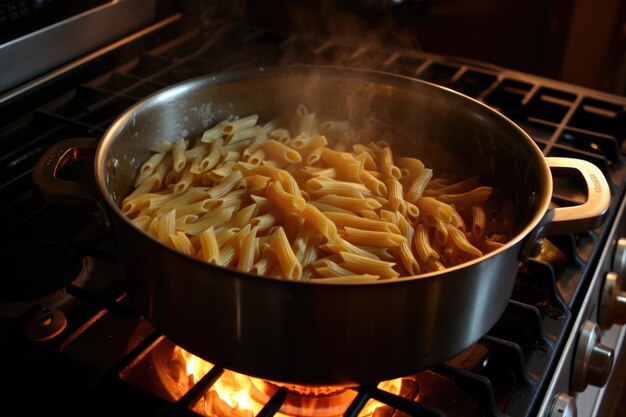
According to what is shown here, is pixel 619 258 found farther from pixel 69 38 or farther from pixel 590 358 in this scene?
pixel 69 38

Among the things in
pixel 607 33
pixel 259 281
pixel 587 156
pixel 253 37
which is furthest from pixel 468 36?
pixel 259 281

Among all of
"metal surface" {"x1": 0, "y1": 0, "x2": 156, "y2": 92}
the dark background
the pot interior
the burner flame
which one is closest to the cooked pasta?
the pot interior

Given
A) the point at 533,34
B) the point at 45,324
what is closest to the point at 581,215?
the point at 45,324

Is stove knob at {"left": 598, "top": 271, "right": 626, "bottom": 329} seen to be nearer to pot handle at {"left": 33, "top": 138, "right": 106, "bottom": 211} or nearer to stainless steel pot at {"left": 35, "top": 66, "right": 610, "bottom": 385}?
stainless steel pot at {"left": 35, "top": 66, "right": 610, "bottom": 385}

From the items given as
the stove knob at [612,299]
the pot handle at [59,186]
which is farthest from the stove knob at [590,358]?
the pot handle at [59,186]

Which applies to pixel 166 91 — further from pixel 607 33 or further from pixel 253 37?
pixel 607 33

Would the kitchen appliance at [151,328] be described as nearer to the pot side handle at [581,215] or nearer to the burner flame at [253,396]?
the burner flame at [253,396]
